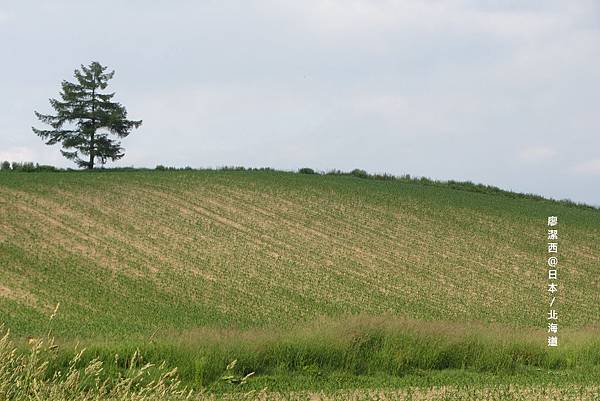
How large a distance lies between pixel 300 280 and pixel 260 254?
12.4 feet

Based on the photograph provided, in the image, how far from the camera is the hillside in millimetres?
23203

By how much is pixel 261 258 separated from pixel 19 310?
11.0 meters

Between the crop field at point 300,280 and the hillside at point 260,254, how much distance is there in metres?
0.12

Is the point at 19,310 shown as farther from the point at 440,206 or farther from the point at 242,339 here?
the point at 440,206

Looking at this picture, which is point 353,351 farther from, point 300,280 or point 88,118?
point 88,118

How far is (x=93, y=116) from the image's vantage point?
6197 centimetres

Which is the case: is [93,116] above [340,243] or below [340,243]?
above

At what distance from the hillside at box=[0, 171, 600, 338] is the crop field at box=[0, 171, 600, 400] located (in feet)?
0.39

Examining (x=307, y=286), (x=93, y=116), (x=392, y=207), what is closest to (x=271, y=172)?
(x=392, y=207)

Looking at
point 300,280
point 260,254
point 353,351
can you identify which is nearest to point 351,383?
point 353,351

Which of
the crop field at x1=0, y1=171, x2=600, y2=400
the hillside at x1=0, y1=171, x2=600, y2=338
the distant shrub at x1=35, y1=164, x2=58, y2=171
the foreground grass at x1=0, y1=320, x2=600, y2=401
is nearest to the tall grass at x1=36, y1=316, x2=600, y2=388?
the crop field at x1=0, y1=171, x2=600, y2=400

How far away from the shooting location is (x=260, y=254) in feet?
101

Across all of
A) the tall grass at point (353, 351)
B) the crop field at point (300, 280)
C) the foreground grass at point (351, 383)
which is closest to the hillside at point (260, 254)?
the crop field at point (300, 280)

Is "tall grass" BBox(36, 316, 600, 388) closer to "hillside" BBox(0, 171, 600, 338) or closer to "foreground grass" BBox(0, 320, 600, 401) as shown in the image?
"foreground grass" BBox(0, 320, 600, 401)
